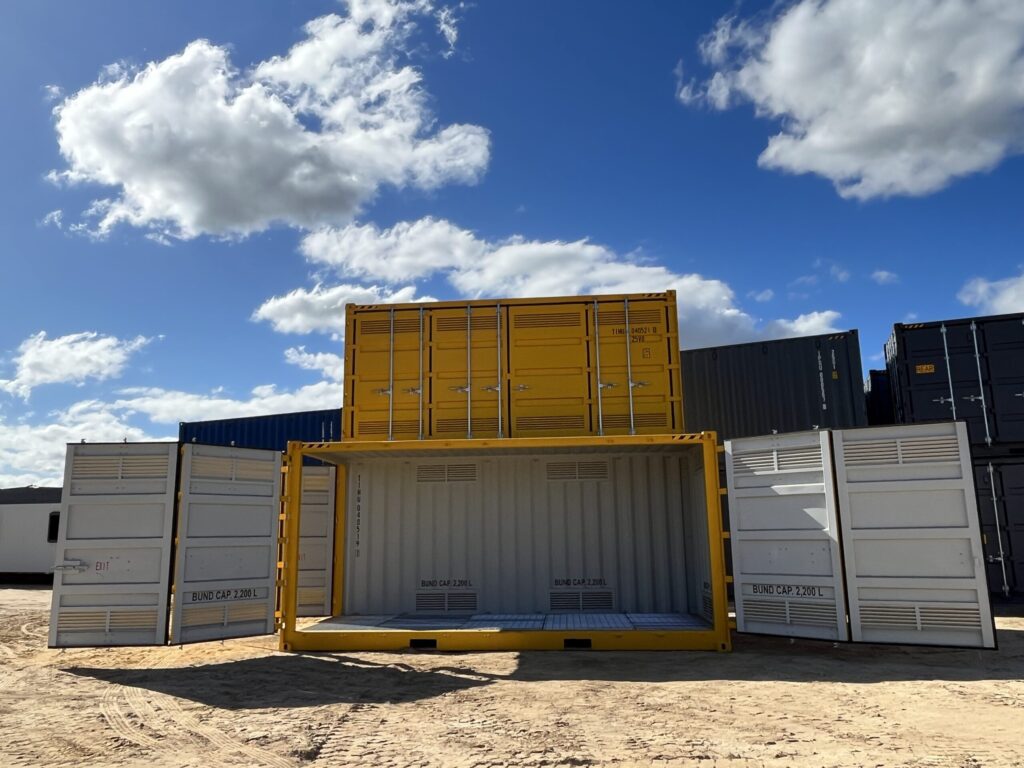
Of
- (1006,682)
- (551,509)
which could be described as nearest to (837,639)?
(1006,682)

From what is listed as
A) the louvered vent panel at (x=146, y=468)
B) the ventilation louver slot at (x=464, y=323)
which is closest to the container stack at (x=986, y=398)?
the ventilation louver slot at (x=464, y=323)

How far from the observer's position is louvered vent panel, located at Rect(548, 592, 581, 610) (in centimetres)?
1152

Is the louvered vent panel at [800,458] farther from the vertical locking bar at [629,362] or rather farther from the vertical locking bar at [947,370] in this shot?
the vertical locking bar at [947,370]

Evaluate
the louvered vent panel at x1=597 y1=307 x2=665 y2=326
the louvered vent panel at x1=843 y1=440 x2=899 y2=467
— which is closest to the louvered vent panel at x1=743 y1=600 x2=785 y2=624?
the louvered vent panel at x1=843 y1=440 x2=899 y2=467

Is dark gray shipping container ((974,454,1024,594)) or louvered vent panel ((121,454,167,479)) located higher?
louvered vent panel ((121,454,167,479))

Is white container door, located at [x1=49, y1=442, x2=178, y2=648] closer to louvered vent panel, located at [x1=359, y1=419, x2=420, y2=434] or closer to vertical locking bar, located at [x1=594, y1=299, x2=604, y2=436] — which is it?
louvered vent panel, located at [x1=359, y1=419, x2=420, y2=434]

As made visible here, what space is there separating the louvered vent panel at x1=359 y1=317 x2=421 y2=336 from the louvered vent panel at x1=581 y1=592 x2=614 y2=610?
5.08 metres

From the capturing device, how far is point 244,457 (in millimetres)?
10375

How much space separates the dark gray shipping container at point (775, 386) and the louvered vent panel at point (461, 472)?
5880 millimetres

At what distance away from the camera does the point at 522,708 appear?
22.8 ft

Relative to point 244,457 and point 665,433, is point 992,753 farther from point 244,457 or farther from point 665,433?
point 244,457

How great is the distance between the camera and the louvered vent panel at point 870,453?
29.8ft

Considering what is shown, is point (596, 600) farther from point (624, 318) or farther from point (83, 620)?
point (83, 620)

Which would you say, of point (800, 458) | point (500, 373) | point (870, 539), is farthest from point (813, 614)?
point (500, 373)
